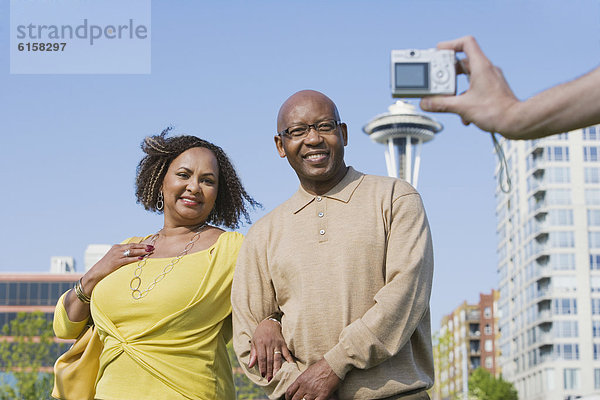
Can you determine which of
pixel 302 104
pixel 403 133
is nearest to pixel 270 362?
pixel 302 104

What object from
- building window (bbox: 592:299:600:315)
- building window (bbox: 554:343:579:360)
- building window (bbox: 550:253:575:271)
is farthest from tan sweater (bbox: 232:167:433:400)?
building window (bbox: 550:253:575:271)

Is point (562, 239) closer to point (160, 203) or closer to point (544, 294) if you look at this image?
point (544, 294)

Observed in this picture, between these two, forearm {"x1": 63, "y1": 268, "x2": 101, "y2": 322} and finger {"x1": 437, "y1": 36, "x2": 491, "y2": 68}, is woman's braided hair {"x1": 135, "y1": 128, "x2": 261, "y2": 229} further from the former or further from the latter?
finger {"x1": 437, "y1": 36, "x2": 491, "y2": 68}

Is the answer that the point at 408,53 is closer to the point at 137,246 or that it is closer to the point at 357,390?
the point at 357,390

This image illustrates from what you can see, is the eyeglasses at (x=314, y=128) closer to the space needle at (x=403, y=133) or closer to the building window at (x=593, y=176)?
the building window at (x=593, y=176)

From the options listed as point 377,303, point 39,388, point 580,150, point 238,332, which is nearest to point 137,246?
point 238,332

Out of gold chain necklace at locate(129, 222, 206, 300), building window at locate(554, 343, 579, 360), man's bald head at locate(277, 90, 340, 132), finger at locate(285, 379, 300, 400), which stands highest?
man's bald head at locate(277, 90, 340, 132)

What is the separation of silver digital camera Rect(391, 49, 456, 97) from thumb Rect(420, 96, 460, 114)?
0.02 m

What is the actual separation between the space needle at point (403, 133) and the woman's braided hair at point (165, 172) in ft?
292

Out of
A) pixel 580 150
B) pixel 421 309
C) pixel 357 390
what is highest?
pixel 580 150

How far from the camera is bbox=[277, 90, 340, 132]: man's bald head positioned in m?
3.85

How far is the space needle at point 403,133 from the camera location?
94.6 metres

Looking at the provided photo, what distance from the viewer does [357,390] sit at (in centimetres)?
348

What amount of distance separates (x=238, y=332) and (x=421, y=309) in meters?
0.83
